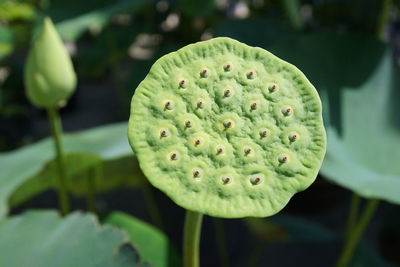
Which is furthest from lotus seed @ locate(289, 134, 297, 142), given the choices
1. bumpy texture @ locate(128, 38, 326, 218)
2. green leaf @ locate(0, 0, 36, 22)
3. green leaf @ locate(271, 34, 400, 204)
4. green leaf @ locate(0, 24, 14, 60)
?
green leaf @ locate(0, 0, 36, 22)

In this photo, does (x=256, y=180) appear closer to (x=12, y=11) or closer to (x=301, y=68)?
(x=301, y=68)

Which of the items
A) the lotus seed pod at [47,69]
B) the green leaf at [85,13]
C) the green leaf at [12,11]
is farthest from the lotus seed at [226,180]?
the green leaf at [12,11]

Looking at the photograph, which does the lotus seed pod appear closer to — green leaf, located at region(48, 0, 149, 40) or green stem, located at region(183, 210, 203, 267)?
green stem, located at region(183, 210, 203, 267)

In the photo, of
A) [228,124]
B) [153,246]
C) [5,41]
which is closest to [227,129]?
[228,124]

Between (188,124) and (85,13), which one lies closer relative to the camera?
(188,124)

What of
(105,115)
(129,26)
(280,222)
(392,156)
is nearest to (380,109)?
(392,156)

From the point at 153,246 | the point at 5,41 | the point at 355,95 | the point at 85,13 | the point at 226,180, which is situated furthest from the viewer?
the point at 5,41

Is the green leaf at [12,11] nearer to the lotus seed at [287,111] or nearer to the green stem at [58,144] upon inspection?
the green stem at [58,144]
